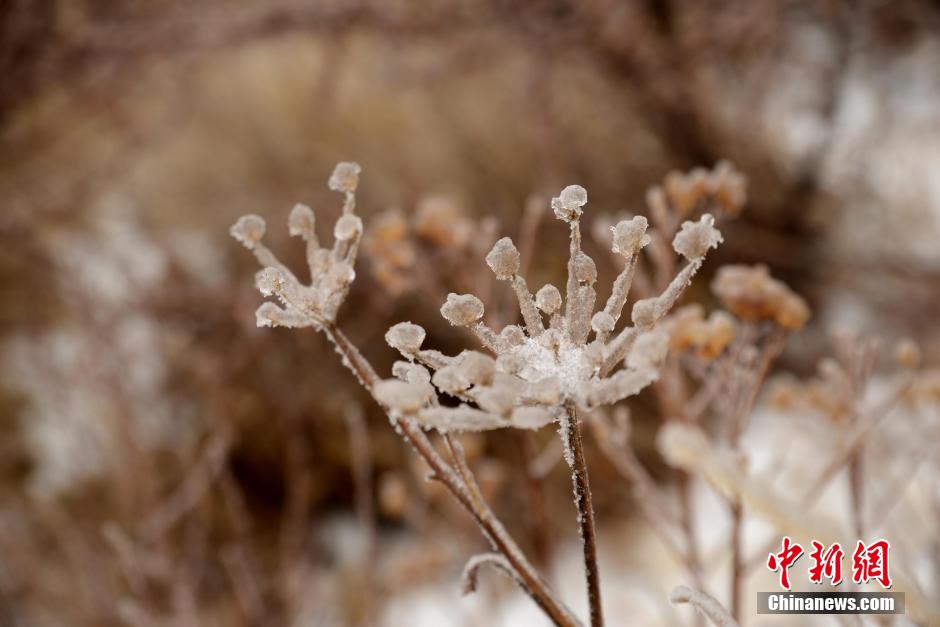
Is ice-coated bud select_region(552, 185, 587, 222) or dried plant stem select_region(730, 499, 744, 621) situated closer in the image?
ice-coated bud select_region(552, 185, 587, 222)

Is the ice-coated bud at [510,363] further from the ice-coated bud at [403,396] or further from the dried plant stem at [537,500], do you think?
the dried plant stem at [537,500]

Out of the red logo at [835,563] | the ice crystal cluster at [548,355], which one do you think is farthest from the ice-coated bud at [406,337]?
the red logo at [835,563]

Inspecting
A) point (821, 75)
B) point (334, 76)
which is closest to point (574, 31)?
point (334, 76)

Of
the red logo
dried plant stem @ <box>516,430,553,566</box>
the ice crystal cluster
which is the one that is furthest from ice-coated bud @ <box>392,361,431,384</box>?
dried plant stem @ <box>516,430,553,566</box>

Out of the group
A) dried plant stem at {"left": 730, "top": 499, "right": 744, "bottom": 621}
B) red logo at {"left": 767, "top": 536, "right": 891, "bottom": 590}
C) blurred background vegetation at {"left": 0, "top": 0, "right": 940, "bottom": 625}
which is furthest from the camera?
blurred background vegetation at {"left": 0, "top": 0, "right": 940, "bottom": 625}

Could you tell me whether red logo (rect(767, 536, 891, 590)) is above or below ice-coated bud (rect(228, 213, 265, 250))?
below

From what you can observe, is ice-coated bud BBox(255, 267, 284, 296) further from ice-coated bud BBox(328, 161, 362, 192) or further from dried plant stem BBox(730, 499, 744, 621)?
dried plant stem BBox(730, 499, 744, 621)

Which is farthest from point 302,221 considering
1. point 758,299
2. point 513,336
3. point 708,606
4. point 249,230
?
point 758,299
